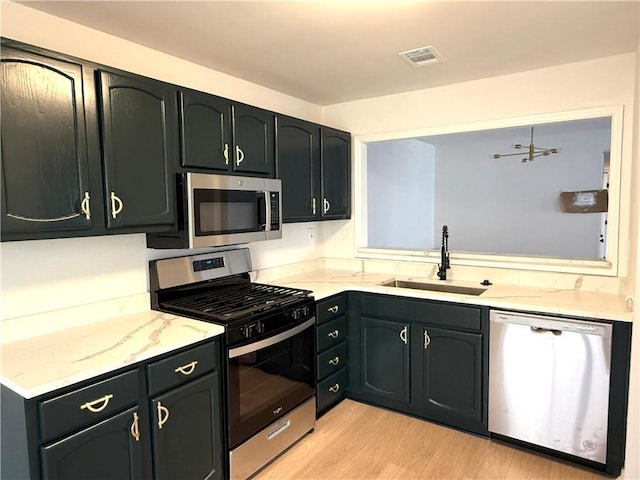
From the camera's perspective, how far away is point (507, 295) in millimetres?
2566

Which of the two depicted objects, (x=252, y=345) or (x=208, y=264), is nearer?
(x=252, y=345)

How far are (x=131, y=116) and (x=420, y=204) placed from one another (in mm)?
4961

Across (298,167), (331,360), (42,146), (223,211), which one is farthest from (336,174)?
(42,146)

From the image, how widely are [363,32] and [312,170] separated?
1.13 meters

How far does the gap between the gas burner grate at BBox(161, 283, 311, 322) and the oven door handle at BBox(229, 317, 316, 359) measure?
0.16 meters

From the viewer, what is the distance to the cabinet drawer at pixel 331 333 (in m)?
2.78

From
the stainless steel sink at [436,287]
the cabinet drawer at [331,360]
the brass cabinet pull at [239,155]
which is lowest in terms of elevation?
the cabinet drawer at [331,360]

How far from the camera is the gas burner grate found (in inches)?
85.0

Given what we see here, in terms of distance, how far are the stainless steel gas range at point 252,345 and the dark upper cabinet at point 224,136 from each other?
60 centimetres

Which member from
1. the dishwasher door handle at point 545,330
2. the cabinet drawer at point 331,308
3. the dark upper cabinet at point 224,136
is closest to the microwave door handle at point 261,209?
the dark upper cabinet at point 224,136

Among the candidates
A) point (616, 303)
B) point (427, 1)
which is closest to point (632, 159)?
point (616, 303)

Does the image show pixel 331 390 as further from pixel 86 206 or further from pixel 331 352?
pixel 86 206

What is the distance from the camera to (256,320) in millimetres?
2168

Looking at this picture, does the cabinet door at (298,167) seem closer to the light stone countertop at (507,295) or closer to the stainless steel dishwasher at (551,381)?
the light stone countertop at (507,295)
